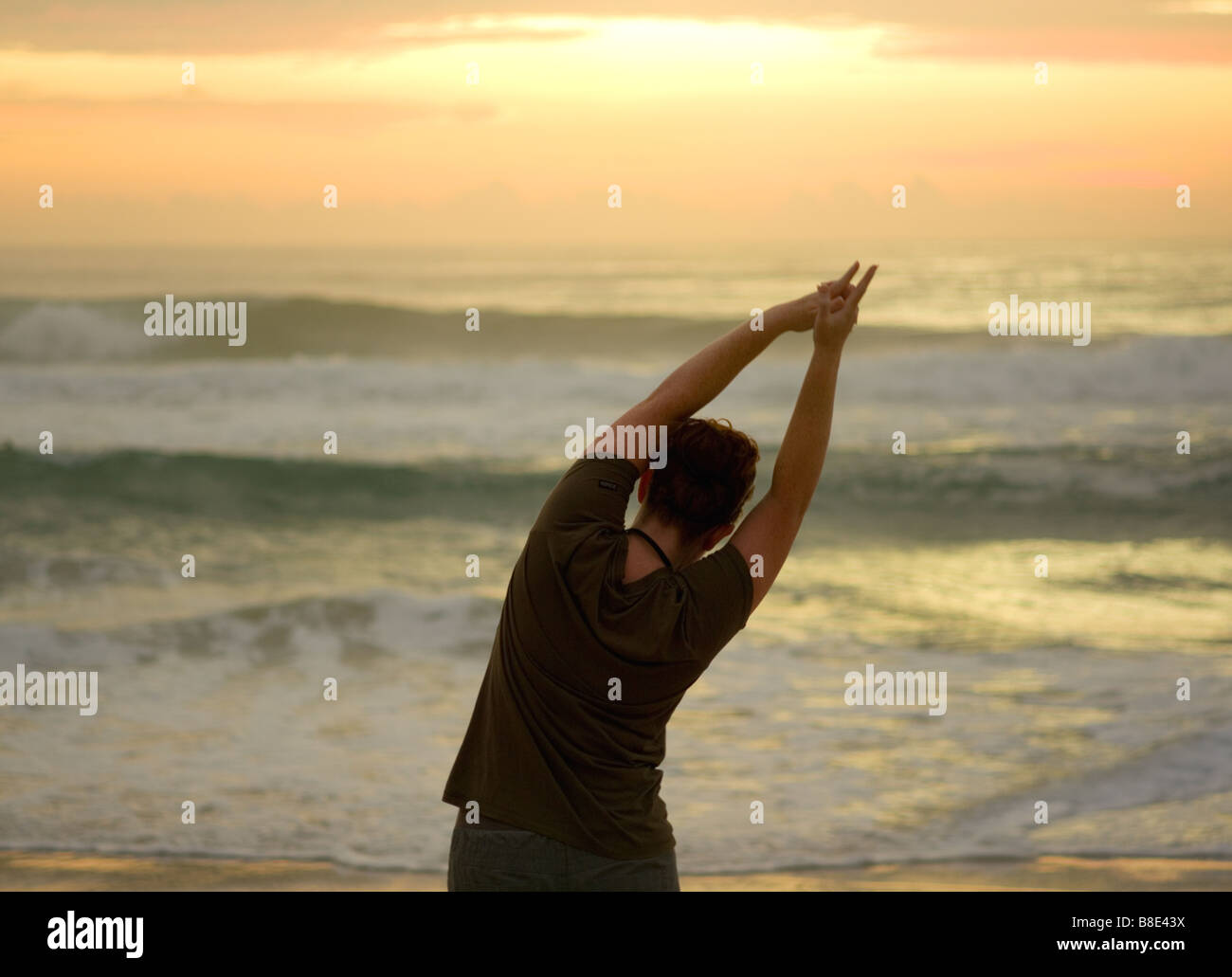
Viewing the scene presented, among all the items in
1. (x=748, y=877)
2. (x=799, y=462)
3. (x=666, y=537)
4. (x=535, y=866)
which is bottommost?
(x=748, y=877)

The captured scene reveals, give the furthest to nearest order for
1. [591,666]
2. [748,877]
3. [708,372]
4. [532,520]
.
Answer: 1. [532,520]
2. [748,877]
3. [708,372]
4. [591,666]

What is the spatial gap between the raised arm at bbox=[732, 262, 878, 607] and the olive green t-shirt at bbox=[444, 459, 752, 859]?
4 centimetres

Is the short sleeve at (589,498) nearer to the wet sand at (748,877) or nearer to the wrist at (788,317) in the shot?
the wrist at (788,317)

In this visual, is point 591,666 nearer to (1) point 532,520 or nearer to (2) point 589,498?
(2) point 589,498

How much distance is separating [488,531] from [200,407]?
7.21 m

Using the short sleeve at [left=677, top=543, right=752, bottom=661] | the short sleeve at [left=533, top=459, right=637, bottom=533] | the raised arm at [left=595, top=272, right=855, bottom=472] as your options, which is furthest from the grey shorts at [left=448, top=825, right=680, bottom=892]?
the raised arm at [left=595, top=272, right=855, bottom=472]

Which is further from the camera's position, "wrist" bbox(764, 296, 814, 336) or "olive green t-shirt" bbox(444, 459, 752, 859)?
"wrist" bbox(764, 296, 814, 336)

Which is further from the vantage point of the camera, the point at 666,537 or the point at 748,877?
the point at 748,877

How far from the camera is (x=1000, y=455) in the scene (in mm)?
15891

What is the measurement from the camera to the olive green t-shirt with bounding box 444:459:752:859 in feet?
5.98

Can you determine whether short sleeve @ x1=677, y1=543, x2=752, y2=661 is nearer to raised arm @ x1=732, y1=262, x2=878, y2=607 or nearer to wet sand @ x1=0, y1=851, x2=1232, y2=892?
raised arm @ x1=732, y1=262, x2=878, y2=607

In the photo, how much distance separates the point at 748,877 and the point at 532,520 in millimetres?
9462

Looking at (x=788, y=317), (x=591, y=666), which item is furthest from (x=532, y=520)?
(x=591, y=666)

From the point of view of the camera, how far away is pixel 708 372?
196 cm
